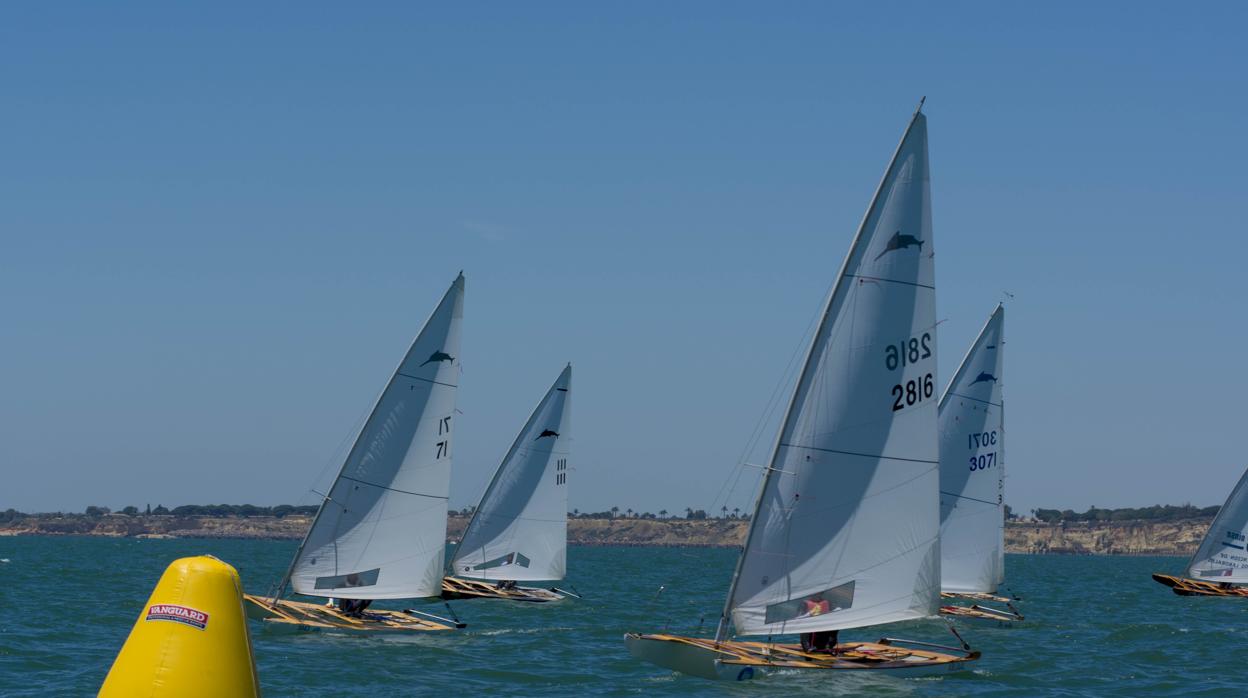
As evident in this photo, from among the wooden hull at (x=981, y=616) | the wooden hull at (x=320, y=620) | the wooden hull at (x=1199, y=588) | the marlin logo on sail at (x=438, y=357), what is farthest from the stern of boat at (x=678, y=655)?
the wooden hull at (x=1199, y=588)

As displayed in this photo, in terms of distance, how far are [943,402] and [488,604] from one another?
19.8 metres

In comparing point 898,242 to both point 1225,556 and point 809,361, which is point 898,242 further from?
point 1225,556

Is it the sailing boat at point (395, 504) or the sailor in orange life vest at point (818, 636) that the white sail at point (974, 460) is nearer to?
the sailing boat at point (395, 504)

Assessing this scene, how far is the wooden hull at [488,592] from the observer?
5181cm

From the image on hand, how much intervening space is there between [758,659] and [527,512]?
31.1 meters

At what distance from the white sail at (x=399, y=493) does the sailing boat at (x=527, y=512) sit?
15.3m

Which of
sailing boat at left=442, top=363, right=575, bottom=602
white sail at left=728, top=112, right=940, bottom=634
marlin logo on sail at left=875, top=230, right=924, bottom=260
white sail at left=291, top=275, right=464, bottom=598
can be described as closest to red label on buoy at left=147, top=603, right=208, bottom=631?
white sail at left=728, top=112, right=940, bottom=634

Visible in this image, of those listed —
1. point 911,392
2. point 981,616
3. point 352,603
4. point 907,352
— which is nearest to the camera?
point 907,352

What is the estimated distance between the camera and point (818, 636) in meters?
29.2

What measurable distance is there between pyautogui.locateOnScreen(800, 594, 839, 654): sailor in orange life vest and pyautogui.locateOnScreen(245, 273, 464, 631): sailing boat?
1308cm

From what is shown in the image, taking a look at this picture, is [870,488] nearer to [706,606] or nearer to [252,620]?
[252,620]

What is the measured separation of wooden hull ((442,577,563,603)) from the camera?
51.8 metres

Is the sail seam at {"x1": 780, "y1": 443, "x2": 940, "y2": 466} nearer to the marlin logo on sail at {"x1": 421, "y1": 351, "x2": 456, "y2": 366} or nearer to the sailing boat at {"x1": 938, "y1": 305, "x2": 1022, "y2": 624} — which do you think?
the marlin logo on sail at {"x1": 421, "y1": 351, "x2": 456, "y2": 366}

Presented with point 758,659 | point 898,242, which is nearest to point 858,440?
point 898,242
